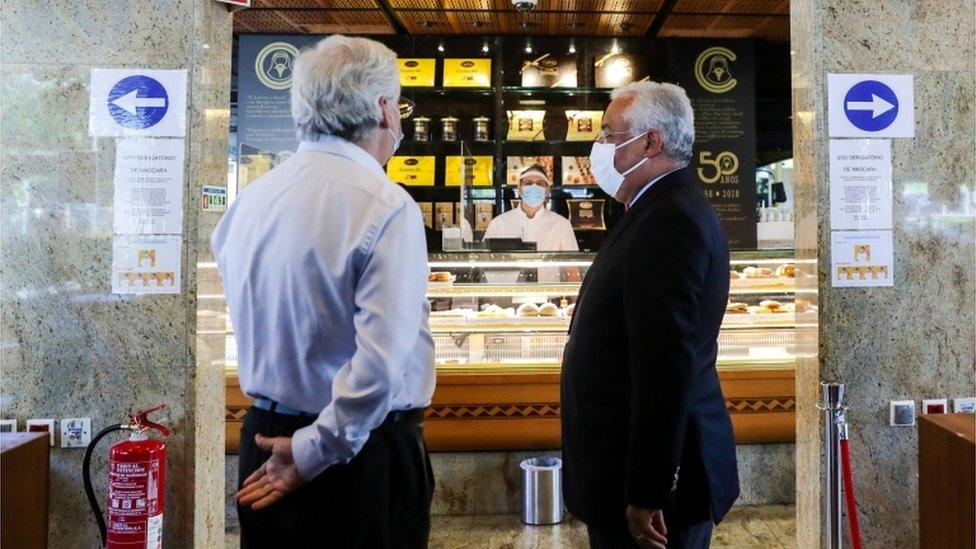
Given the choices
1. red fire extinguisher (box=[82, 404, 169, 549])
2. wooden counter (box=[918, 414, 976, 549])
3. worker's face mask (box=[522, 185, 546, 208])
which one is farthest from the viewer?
worker's face mask (box=[522, 185, 546, 208])

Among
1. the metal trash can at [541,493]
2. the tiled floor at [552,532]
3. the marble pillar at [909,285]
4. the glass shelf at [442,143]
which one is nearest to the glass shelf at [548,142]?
the glass shelf at [442,143]

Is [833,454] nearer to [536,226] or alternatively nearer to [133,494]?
[133,494]

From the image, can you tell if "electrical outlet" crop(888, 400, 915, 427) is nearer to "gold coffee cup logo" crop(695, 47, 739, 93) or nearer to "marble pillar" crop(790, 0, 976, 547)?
"marble pillar" crop(790, 0, 976, 547)

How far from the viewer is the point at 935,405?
283cm

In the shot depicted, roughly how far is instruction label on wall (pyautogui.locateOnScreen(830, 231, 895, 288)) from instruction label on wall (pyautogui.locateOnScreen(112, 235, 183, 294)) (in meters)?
2.45

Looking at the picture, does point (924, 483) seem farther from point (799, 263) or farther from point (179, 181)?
point (179, 181)

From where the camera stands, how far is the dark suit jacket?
183cm

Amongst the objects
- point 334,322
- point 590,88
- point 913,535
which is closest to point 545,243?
point 590,88

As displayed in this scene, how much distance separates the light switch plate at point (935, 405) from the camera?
9.25 ft

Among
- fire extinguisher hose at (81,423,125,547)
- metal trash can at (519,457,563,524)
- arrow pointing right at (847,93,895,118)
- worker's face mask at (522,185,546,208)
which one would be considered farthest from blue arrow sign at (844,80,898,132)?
worker's face mask at (522,185,546,208)

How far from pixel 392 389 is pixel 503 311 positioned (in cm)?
→ 310

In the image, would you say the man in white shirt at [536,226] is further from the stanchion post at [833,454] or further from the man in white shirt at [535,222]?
the stanchion post at [833,454]

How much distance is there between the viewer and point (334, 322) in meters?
1.58

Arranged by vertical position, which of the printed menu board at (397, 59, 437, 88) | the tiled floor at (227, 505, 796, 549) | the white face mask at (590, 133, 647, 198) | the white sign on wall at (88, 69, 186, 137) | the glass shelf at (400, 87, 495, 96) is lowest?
the tiled floor at (227, 505, 796, 549)
